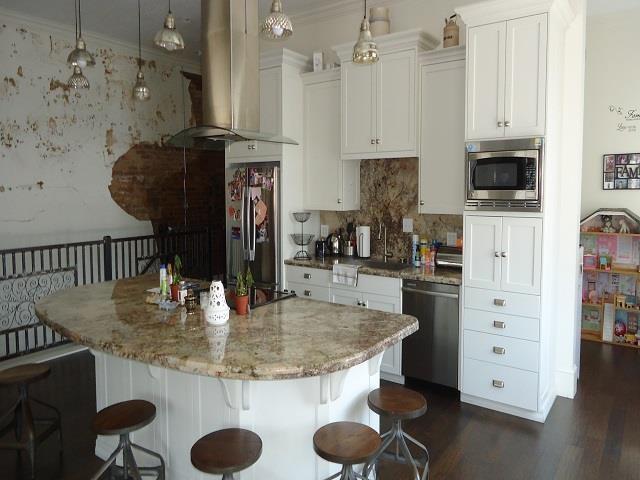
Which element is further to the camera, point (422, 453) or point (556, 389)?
point (556, 389)

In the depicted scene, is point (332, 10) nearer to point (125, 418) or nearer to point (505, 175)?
point (505, 175)

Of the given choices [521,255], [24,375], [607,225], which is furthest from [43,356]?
[607,225]

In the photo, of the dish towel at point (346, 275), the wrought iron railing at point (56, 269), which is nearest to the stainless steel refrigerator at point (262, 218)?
the dish towel at point (346, 275)

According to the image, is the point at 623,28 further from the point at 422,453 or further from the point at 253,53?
the point at 422,453

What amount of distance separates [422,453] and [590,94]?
4.35 m

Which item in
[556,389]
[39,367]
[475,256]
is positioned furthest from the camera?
[556,389]

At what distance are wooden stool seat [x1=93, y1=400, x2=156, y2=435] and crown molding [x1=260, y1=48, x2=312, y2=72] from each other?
326 cm

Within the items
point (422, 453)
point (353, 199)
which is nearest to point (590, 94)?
point (353, 199)

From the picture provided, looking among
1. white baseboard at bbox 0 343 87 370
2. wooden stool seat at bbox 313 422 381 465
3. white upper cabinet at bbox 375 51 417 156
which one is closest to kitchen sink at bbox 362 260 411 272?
white upper cabinet at bbox 375 51 417 156

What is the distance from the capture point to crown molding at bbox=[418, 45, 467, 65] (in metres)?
3.74

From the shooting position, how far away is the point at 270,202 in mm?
4578

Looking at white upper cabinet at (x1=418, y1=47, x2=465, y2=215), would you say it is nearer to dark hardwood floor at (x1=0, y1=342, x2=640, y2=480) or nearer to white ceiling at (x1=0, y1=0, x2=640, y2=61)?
white ceiling at (x1=0, y1=0, x2=640, y2=61)

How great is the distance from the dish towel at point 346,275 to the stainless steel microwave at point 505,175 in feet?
3.53

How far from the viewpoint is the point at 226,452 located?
73.7 inches
